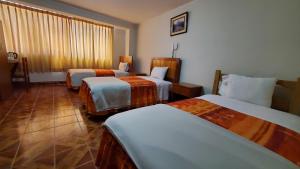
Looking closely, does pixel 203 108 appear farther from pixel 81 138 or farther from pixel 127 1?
pixel 127 1

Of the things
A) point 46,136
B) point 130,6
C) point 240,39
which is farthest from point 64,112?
point 240,39

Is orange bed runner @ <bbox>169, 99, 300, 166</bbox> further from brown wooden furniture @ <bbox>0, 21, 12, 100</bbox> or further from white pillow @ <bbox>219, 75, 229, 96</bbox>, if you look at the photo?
brown wooden furniture @ <bbox>0, 21, 12, 100</bbox>

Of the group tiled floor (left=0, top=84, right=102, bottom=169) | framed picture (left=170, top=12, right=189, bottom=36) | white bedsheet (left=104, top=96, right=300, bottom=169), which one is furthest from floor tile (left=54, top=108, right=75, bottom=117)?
framed picture (left=170, top=12, right=189, bottom=36)

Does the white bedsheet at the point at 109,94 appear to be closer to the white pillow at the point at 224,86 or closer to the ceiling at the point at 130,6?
the white pillow at the point at 224,86

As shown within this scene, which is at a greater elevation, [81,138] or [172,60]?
[172,60]

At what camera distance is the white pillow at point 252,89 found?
1599mm

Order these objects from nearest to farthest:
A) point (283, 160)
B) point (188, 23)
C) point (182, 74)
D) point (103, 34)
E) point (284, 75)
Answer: point (283, 160)
point (284, 75)
point (188, 23)
point (182, 74)
point (103, 34)

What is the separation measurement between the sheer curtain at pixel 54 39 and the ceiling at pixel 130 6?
98cm

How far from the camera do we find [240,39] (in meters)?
2.10

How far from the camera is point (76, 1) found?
3.45m

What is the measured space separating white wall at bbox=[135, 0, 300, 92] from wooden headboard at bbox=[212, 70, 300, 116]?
140 mm

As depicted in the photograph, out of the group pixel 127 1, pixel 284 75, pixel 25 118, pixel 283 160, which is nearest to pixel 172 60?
pixel 127 1

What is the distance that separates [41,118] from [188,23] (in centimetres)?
339

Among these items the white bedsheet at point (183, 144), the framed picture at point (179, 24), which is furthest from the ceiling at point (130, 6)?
the white bedsheet at point (183, 144)
